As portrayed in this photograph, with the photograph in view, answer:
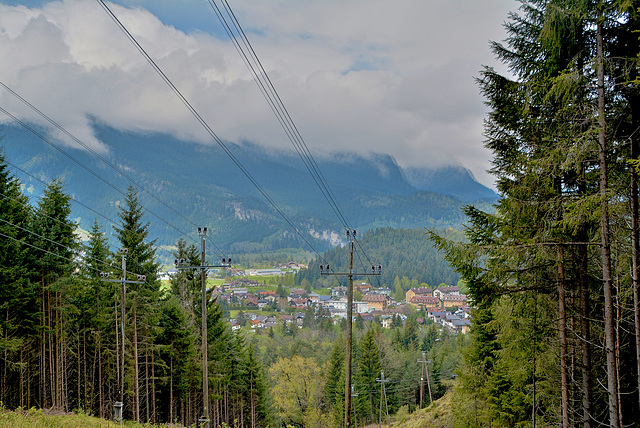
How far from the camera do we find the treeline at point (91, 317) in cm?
2109

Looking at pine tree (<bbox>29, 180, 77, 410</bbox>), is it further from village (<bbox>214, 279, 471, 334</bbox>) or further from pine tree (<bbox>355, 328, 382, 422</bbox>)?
village (<bbox>214, 279, 471, 334</bbox>)

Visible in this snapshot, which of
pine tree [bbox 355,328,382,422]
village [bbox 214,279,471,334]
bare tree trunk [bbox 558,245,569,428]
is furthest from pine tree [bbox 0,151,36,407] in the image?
village [bbox 214,279,471,334]

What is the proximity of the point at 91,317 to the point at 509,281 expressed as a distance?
89.0ft

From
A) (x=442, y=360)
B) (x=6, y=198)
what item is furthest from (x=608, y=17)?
(x=442, y=360)

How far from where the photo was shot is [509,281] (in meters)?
Answer: 9.65

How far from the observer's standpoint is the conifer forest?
8000mm

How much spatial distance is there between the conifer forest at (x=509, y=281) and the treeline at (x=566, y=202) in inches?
1.8

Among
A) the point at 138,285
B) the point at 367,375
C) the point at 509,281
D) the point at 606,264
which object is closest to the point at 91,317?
the point at 138,285

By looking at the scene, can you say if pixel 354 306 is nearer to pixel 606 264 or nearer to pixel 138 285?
pixel 138 285

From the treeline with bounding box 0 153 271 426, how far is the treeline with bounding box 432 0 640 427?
15949 mm

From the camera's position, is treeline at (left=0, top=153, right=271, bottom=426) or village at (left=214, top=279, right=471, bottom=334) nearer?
treeline at (left=0, top=153, right=271, bottom=426)

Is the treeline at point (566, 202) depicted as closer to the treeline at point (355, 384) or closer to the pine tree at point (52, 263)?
the pine tree at point (52, 263)

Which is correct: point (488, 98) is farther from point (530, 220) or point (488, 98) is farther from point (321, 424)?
point (321, 424)

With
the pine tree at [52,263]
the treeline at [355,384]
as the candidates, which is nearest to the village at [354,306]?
the treeline at [355,384]
